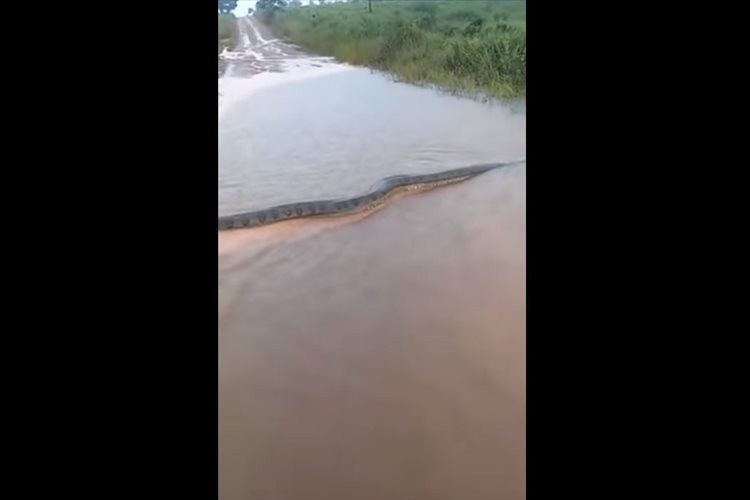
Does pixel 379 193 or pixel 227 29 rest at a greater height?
pixel 227 29

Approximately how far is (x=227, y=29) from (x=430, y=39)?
64 cm

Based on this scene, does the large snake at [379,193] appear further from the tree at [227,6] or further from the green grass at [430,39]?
the tree at [227,6]

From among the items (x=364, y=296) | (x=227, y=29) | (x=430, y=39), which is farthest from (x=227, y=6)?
(x=364, y=296)

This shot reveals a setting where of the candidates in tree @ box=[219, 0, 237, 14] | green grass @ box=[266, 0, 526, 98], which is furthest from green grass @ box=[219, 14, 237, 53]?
green grass @ box=[266, 0, 526, 98]

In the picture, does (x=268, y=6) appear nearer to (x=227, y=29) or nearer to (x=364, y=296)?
(x=227, y=29)

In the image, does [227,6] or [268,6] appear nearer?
[227,6]

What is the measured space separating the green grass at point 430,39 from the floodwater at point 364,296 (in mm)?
53

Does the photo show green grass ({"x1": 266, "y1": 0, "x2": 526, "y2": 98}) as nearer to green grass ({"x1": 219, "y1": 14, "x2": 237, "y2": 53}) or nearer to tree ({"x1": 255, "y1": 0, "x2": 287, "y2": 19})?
tree ({"x1": 255, "y1": 0, "x2": 287, "y2": 19})

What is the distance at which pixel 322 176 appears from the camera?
Result: 6.48 feet

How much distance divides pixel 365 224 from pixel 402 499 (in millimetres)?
807

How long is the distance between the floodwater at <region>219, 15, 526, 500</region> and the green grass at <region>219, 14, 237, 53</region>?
54 mm

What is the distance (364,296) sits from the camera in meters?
1.86

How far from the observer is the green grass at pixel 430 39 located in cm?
189
